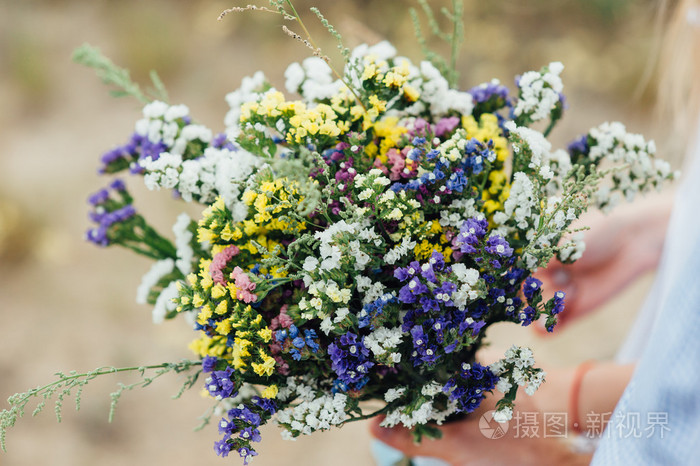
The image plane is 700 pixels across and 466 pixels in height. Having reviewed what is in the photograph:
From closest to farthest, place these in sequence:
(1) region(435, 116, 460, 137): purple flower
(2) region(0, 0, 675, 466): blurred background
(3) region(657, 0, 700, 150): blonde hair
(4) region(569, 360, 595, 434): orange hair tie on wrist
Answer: (1) region(435, 116, 460, 137): purple flower → (4) region(569, 360, 595, 434): orange hair tie on wrist → (3) region(657, 0, 700, 150): blonde hair → (2) region(0, 0, 675, 466): blurred background

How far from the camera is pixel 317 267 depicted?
0.67 meters

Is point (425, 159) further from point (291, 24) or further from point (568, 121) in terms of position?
point (568, 121)

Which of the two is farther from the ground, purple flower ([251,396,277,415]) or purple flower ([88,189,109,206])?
purple flower ([88,189,109,206])

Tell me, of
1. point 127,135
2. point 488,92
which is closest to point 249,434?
point 488,92

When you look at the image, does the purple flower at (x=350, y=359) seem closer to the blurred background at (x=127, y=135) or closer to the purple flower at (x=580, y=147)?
the purple flower at (x=580, y=147)

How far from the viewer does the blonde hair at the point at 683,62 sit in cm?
120

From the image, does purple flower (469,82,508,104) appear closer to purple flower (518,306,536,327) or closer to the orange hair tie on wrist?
purple flower (518,306,536,327)

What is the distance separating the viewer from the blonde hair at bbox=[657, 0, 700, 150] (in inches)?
47.2

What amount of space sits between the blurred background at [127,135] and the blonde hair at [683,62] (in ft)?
4.15

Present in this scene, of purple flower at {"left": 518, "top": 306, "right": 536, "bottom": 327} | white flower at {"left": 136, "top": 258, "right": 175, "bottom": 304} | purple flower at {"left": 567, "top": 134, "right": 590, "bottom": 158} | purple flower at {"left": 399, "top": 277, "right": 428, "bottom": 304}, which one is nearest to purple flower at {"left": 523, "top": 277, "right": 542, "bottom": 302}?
purple flower at {"left": 518, "top": 306, "right": 536, "bottom": 327}

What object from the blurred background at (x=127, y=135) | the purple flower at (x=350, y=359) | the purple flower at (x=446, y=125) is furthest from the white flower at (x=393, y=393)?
the blurred background at (x=127, y=135)

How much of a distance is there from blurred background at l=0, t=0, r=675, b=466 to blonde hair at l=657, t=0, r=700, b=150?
1.26 metres

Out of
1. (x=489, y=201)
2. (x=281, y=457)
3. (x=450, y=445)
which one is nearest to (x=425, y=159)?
(x=489, y=201)
